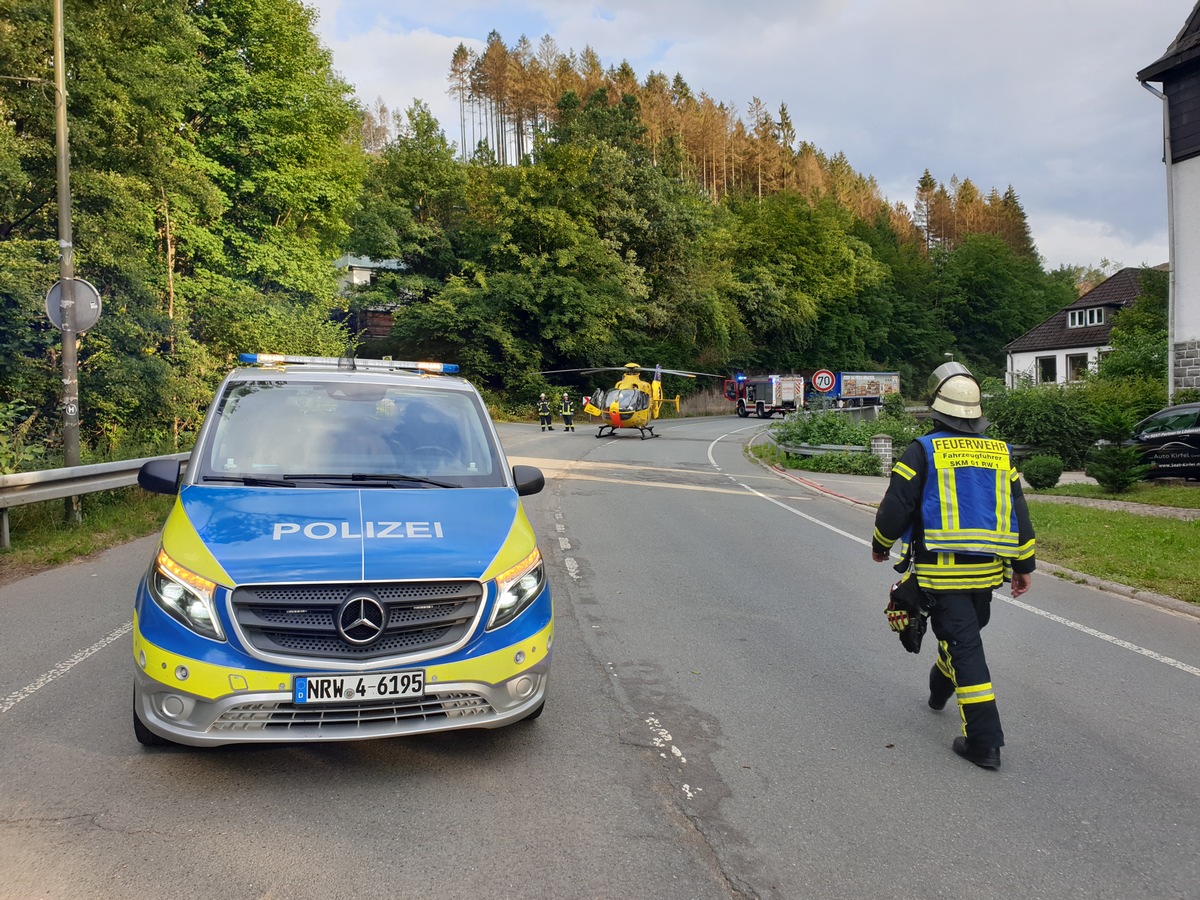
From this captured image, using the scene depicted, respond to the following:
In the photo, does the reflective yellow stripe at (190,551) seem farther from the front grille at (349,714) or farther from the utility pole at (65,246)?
the utility pole at (65,246)

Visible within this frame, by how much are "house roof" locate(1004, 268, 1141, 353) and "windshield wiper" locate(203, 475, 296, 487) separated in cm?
5401

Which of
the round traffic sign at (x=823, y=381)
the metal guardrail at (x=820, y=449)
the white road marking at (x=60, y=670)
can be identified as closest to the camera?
the white road marking at (x=60, y=670)

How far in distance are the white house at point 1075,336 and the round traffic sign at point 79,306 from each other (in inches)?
1931

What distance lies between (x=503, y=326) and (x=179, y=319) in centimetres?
3196

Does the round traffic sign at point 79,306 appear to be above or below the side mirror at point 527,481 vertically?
above

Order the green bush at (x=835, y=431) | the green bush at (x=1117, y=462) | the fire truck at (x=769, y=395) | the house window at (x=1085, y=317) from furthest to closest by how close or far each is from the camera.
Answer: the fire truck at (x=769, y=395) < the house window at (x=1085, y=317) < the green bush at (x=835, y=431) < the green bush at (x=1117, y=462)

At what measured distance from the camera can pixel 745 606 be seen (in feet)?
25.5

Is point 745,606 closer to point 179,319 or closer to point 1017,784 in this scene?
point 1017,784

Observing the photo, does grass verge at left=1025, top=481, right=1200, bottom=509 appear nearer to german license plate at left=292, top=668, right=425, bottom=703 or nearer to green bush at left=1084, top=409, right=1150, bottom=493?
green bush at left=1084, top=409, right=1150, bottom=493

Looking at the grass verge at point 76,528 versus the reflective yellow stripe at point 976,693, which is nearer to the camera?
the reflective yellow stripe at point 976,693

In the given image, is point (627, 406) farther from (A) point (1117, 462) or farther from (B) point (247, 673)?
(B) point (247, 673)

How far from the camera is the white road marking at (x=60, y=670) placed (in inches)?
200

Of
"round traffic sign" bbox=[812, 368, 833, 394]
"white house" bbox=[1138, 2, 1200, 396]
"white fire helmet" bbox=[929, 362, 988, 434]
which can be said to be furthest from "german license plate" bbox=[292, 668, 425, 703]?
"white house" bbox=[1138, 2, 1200, 396]

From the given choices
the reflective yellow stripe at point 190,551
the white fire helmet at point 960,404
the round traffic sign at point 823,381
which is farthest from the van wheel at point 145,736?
the round traffic sign at point 823,381
